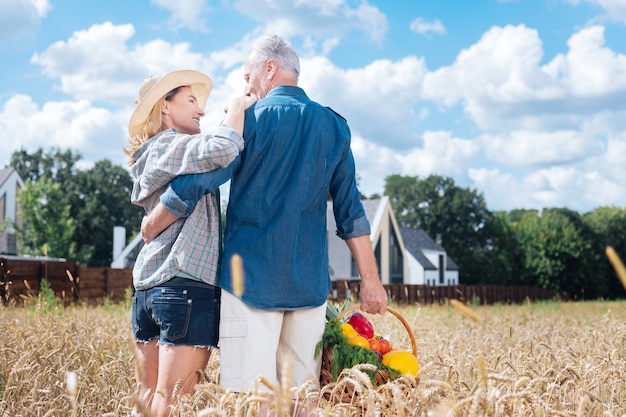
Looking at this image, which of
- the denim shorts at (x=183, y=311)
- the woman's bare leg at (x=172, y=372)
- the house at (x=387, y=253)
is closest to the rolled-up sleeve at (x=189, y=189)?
the denim shorts at (x=183, y=311)

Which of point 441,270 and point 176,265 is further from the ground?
point 441,270

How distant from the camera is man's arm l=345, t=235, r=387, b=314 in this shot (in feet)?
11.1

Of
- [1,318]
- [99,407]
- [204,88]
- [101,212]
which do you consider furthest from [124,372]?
[101,212]

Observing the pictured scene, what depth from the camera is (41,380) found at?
417cm

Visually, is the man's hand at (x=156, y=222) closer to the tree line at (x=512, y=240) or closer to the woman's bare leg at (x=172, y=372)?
the woman's bare leg at (x=172, y=372)

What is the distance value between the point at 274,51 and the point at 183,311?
4.27ft

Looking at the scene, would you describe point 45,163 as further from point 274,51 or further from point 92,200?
point 274,51

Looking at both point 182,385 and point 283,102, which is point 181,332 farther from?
point 283,102

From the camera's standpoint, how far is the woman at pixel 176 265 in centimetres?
299

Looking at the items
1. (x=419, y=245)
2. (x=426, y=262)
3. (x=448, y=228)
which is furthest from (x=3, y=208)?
(x=448, y=228)

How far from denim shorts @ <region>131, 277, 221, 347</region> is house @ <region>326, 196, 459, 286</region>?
1851cm

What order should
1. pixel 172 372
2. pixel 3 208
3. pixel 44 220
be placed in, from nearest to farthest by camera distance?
pixel 172 372 < pixel 44 220 < pixel 3 208

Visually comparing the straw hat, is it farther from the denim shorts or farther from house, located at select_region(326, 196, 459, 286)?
house, located at select_region(326, 196, 459, 286)

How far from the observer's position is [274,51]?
3318 mm
